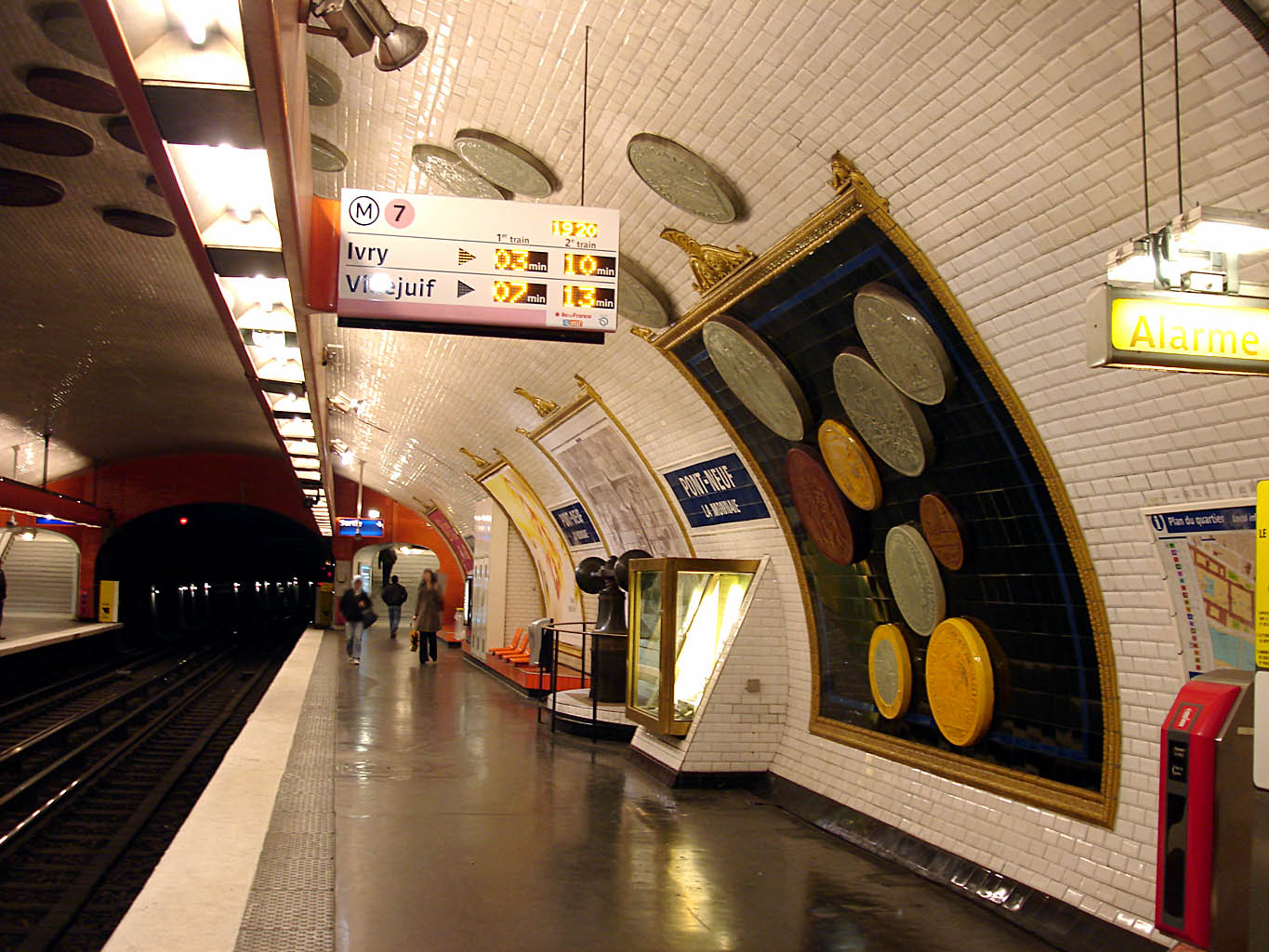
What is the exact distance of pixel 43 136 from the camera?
712 centimetres

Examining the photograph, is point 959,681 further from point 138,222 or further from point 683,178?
point 138,222

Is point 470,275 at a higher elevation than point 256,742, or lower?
higher

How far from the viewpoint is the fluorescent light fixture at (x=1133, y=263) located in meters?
3.12

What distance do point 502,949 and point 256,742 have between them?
→ 427cm

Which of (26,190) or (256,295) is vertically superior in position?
(26,190)

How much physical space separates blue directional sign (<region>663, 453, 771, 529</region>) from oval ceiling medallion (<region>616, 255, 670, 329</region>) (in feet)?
3.88

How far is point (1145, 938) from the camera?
4195mm

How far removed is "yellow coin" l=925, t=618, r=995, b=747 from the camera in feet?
17.7

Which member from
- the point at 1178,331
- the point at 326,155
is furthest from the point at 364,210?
the point at 1178,331

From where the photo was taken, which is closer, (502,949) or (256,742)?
(502,949)

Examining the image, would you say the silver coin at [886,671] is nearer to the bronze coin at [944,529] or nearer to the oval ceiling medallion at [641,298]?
the bronze coin at [944,529]

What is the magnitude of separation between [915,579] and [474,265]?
117 inches

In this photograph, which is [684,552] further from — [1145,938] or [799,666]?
[1145,938]

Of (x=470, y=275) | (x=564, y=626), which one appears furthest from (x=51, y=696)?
Answer: (x=470, y=275)
